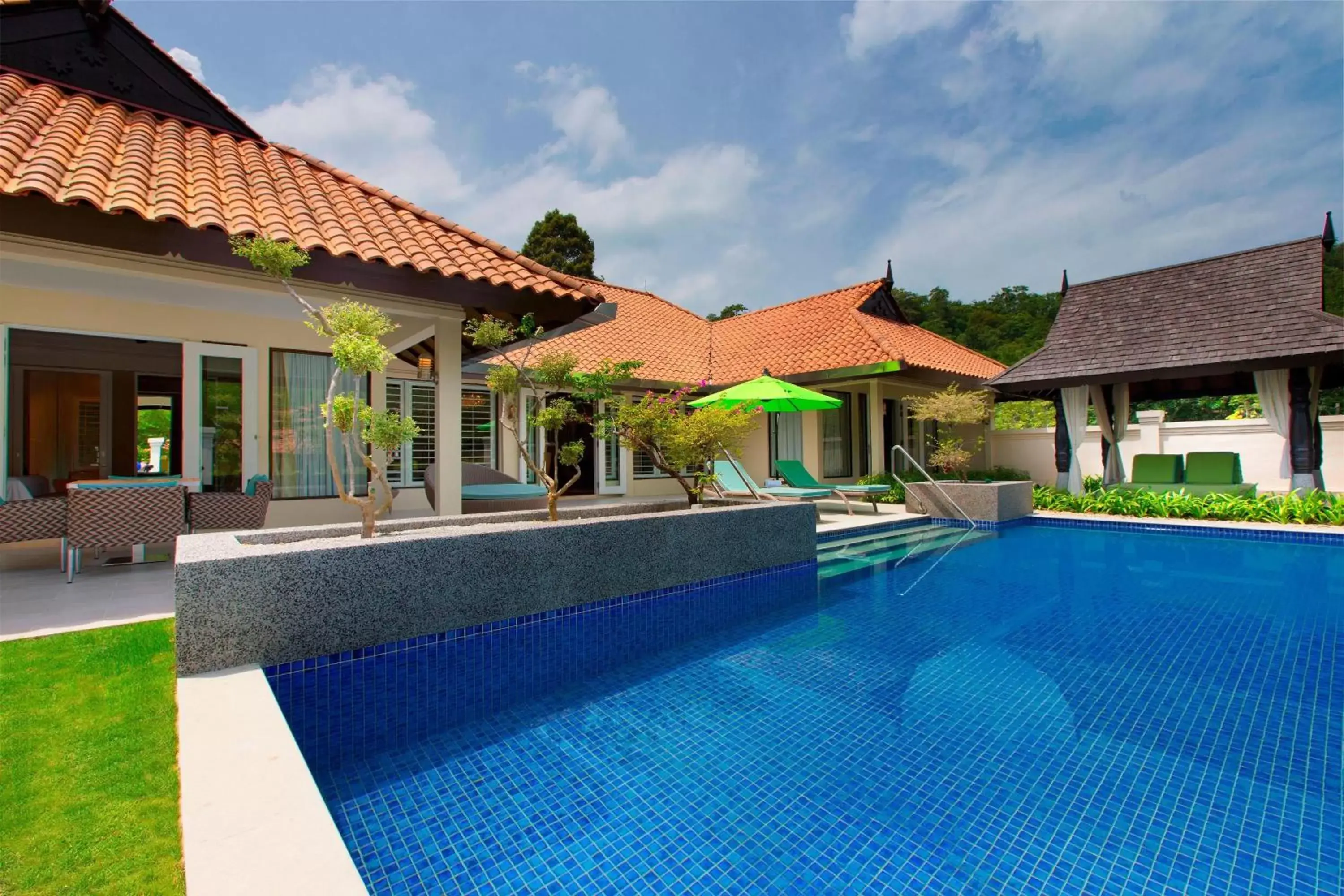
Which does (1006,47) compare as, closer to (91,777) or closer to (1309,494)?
(1309,494)

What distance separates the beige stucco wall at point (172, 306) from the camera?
598 centimetres

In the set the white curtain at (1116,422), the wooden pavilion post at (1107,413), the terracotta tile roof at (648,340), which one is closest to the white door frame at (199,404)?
the terracotta tile roof at (648,340)

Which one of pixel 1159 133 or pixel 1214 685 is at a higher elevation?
pixel 1159 133

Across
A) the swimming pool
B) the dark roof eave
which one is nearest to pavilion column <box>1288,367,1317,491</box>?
the dark roof eave

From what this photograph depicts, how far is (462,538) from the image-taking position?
4.85 meters

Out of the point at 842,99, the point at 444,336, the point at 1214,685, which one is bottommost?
the point at 1214,685

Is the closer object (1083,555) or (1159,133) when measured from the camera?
(1083,555)

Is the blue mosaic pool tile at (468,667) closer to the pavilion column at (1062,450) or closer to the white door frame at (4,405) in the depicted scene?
→ the white door frame at (4,405)

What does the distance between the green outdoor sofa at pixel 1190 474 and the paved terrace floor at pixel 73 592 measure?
57.1 ft

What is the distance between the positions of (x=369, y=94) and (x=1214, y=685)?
46.5 feet

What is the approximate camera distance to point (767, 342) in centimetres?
1753

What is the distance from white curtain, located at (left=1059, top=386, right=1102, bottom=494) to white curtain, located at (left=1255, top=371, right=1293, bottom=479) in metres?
3.15

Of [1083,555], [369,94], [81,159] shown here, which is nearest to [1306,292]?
[1083,555]

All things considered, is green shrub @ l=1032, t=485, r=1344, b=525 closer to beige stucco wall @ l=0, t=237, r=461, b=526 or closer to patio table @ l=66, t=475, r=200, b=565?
beige stucco wall @ l=0, t=237, r=461, b=526
